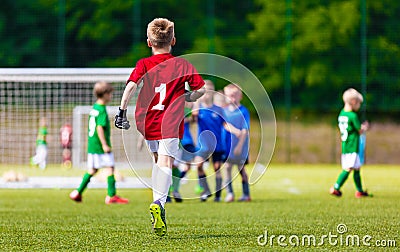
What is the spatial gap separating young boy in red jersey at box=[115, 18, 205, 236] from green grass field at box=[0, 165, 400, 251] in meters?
0.64

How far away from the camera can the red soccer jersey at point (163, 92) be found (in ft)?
22.6

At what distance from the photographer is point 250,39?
2720 centimetres

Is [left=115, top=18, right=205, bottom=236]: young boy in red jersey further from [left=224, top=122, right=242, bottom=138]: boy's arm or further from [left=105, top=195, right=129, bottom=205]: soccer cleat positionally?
[left=224, top=122, right=242, bottom=138]: boy's arm

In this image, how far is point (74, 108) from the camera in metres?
15.8

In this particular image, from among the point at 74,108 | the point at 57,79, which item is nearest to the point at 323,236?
the point at 57,79

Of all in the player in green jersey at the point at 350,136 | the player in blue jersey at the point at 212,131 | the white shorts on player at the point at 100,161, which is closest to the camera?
the white shorts on player at the point at 100,161

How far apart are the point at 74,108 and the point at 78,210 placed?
6.17m

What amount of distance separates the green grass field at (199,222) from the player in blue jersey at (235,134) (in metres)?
0.31

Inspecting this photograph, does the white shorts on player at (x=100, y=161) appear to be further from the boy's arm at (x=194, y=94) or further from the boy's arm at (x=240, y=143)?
the boy's arm at (x=194, y=94)

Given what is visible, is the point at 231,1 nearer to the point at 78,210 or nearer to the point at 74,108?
the point at 74,108

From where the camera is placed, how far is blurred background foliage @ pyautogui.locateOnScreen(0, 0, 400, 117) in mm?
25500

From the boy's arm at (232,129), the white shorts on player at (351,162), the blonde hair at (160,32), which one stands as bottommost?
the white shorts on player at (351,162)

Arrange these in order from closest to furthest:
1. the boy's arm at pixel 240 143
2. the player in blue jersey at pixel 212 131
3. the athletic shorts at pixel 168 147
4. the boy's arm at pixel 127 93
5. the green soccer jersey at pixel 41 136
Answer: the boy's arm at pixel 127 93, the athletic shorts at pixel 168 147, the boy's arm at pixel 240 143, the player in blue jersey at pixel 212 131, the green soccer jersey at pixel 41 136

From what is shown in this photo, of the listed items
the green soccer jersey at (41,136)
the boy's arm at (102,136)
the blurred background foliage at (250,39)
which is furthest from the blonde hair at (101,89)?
the blurred background foliage at (250,39)
